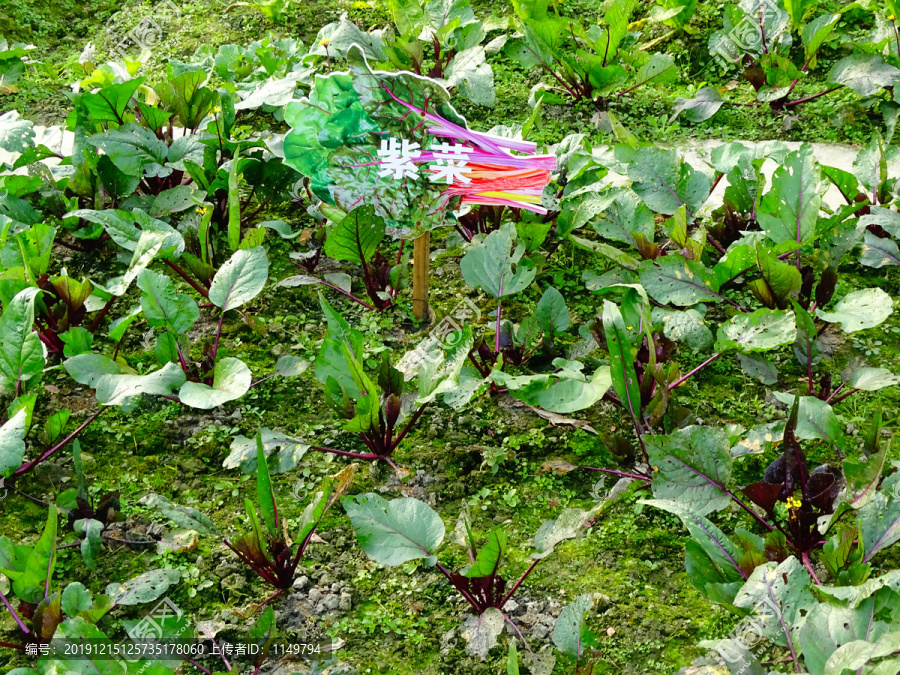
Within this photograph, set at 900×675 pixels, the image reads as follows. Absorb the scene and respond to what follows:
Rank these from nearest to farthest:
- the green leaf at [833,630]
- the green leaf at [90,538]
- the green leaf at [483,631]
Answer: the green leaf at [833,630]
the green leaf at [483,631]
the green leaf at [90,538]

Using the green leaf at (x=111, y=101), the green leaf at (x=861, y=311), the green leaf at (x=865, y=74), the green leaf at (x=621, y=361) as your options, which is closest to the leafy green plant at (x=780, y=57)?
the green leaf at (x=865, y=74)

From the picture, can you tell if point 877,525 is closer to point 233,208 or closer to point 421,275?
point 421,275

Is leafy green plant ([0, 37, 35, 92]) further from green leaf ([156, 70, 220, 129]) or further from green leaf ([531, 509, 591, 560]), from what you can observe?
green leaf ([531, 509, 591, 560])

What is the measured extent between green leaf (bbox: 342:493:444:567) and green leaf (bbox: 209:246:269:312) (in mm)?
790

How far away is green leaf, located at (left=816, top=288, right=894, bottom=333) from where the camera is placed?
2209 mm

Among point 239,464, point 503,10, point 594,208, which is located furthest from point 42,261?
point 503,10

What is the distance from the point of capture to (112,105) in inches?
109

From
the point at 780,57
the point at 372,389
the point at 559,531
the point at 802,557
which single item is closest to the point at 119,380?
the point at 372,389

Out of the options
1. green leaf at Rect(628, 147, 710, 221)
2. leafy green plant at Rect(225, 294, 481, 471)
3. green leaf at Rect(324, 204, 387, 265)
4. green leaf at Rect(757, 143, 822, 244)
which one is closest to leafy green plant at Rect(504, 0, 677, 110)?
green leaf at Rect(628, 147, 710, 221)

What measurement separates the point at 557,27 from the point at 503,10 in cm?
73

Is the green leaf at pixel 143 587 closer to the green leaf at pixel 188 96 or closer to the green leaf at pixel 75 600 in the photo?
the green leaf at pixel 75 600

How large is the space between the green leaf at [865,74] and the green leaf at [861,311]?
4.10 ft

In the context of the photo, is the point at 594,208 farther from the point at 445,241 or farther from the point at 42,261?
the point at 42,261

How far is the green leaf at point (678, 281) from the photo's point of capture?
2393 mm
